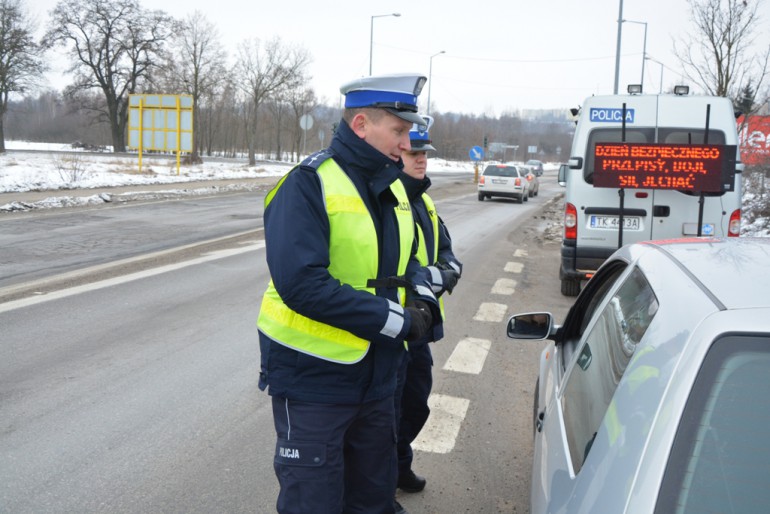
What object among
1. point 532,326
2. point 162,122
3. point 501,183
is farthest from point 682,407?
point 162,122

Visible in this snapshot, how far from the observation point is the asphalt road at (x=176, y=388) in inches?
147

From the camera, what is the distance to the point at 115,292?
8.27 metres

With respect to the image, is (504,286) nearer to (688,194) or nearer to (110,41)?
(688,194)

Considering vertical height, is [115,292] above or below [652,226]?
below

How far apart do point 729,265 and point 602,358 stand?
52cm

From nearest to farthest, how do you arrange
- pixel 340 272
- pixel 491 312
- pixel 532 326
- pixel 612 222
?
pixel 340 272 < pixel 532 326 < pixel 491 312 < pixel 612 222

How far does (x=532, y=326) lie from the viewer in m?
3.47

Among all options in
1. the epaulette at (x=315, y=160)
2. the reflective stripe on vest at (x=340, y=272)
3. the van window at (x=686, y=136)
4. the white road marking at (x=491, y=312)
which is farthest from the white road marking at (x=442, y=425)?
the van window at (x=686, y=136)

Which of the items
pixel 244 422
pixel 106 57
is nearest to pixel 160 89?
pixel 106 57

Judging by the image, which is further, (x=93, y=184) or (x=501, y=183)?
(x=501, y=183)

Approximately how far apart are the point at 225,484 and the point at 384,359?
171 cm

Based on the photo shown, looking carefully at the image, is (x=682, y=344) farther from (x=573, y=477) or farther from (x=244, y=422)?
(x=244, y=422)

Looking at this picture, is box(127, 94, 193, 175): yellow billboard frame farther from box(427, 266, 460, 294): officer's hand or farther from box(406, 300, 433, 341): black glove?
box(406, 300, 433, 341): black glove

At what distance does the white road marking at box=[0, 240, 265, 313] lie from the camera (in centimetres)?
754
